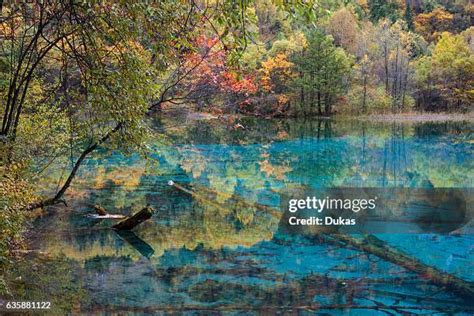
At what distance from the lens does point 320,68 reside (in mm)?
26328

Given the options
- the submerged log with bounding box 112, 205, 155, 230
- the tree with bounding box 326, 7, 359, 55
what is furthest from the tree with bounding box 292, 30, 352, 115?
the submerged log with bounding box 112, 205, 155, 230

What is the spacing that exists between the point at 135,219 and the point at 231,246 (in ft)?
4.86

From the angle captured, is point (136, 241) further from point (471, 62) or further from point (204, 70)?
point (471, 62)

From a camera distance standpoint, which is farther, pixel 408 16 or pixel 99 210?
pixel 408 16

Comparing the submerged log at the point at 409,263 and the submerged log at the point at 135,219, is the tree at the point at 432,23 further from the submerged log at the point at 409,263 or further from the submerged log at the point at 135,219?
the submerged log at the point at 135,219

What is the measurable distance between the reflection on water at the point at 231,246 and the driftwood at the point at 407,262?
163 millimetres

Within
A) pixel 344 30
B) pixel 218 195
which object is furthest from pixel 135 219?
pixel 344 30

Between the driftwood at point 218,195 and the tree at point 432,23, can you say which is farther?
the tree at point 432,23

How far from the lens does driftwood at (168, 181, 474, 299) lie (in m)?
6.58

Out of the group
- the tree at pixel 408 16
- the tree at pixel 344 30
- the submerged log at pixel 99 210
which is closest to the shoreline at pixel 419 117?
the tree at pixel 344 30

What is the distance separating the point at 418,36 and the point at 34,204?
88.2ft

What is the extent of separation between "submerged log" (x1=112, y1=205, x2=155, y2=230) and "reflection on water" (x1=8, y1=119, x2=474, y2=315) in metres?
0.17

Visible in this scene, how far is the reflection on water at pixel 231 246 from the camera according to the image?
6.06m

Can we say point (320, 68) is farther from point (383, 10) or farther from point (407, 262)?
point (407, 262)
